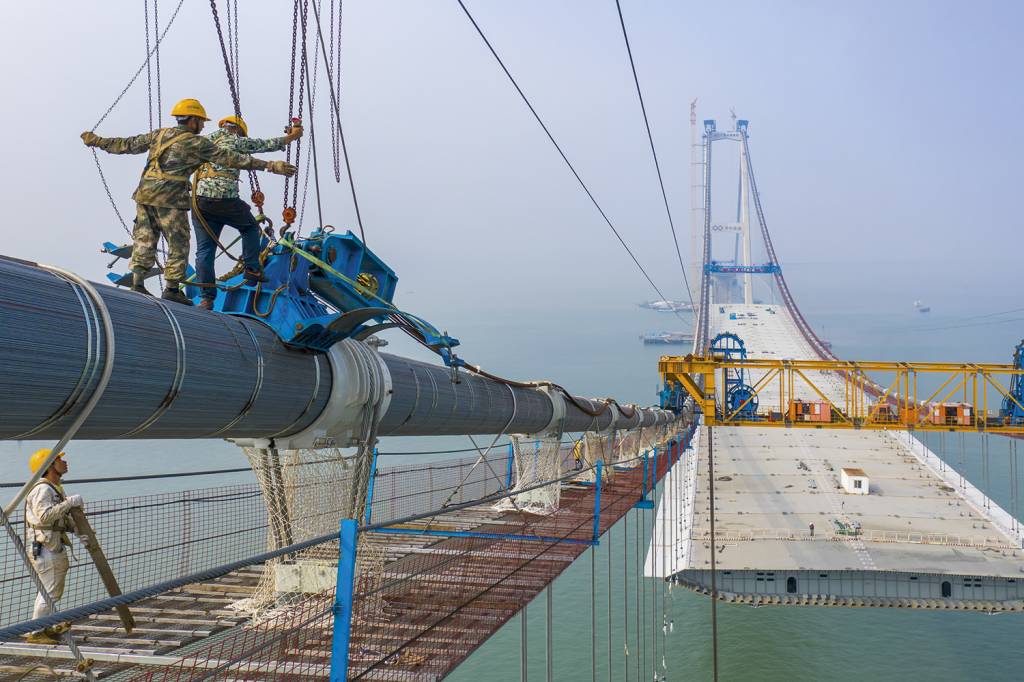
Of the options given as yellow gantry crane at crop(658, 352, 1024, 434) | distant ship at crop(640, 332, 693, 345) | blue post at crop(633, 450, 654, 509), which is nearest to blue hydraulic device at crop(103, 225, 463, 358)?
blue post at crop(633, 450, 654, 509)

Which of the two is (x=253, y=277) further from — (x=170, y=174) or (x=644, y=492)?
(x=644, y=492)

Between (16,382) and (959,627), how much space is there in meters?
31.8

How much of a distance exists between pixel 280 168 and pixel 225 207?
0.47 metres

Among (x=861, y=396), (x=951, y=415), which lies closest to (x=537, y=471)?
(x=861, y=396)

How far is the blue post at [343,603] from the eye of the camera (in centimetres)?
355

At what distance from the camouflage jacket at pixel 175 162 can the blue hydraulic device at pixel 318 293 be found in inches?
21.8

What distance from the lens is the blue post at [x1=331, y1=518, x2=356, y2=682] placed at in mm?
3553

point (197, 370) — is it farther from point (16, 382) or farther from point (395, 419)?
point (395, 419)

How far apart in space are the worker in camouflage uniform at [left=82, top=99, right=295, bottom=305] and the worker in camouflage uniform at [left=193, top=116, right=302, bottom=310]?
78 millimetres

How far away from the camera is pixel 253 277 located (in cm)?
481

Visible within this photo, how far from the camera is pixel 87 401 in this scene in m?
2.86

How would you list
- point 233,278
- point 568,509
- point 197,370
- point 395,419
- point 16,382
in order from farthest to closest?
point 568,509 < point 395,419 < point 233,278 < point 197,370 < point 16,382

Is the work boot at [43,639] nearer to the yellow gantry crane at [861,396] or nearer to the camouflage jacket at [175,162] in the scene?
the camouflage jacket at [175,162]

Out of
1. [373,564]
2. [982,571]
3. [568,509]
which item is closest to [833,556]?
[982,571]
